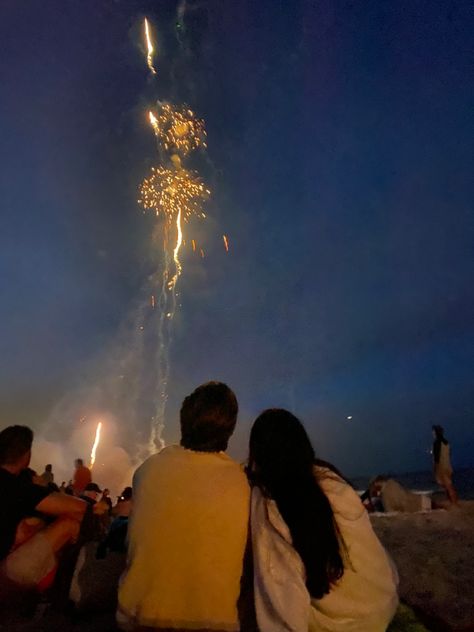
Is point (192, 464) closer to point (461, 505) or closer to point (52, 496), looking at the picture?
point (52, 496)

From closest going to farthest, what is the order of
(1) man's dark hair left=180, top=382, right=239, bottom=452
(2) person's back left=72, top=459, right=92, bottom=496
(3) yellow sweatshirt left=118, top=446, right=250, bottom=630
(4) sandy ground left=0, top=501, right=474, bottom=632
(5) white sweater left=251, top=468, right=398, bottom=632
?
(5) white sweater left=251, top=468, right=398, bottom=632 → (3) yellow sweatshirt left=118, top=446, right=250, bottom=630 → (1) man's dark hair left=180, top=382, right=239, bottom=452 → (4) sandy ground left=0, top=501, right=474, bottom=632 → (2) person's back left=72, top=459, right=92, bottom=496

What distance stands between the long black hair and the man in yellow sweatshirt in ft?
0.66

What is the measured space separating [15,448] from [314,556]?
3144mm

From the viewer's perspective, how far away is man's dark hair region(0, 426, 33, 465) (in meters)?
4.06

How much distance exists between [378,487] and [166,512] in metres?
12.2

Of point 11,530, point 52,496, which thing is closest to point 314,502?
point 52,496

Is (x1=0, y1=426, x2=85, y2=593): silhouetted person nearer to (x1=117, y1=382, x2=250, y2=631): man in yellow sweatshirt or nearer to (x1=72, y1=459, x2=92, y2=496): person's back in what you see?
(x1=117, y1=382, x2=250, y2=631): man in yellow sweatshirt

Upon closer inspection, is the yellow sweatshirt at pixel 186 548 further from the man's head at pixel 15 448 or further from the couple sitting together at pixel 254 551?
the man's head at pixel 15 448

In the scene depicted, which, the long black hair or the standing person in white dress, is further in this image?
the standing person in white dress

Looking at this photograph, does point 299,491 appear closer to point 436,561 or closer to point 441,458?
point 436,561

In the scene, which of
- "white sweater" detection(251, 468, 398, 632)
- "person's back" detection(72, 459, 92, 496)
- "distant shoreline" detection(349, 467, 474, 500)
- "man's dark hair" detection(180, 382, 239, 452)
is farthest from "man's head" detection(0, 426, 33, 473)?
"distant shoreline" detection(349, 467, 474, 500)

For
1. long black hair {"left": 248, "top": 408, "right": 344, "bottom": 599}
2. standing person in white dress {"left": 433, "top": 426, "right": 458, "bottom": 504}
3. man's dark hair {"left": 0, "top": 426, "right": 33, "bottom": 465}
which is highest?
standing person in white dress {"left": 433, "top": 426, "right": 458, "bottom": 504}

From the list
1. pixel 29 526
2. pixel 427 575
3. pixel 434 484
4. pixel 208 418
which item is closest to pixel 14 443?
pixel 29 526

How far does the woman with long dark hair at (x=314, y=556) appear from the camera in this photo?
254 centimetres
